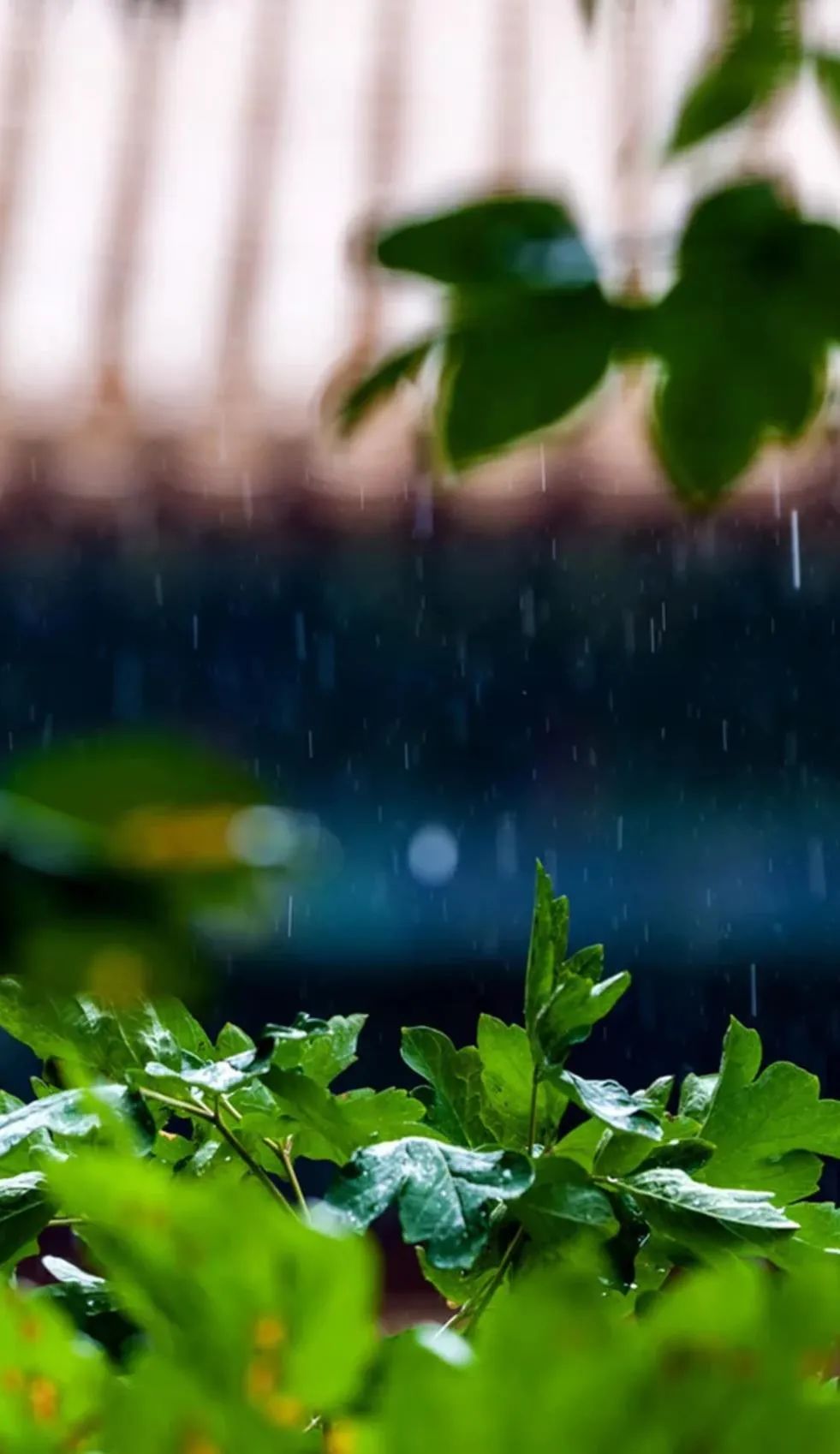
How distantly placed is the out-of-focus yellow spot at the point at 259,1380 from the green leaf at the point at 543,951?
0.26m

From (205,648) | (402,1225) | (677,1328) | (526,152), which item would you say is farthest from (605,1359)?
(526,152)

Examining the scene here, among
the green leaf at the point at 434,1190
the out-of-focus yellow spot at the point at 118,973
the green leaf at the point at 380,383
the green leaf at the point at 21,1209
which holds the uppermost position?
the green leaf at the point at 380,383

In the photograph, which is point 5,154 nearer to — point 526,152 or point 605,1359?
point 526,152

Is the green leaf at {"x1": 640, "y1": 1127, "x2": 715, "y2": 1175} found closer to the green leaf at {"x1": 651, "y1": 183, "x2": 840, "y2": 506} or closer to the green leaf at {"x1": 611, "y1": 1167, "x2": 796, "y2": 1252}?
the green leaf at {"x1": 611, "y1": 1167, "x2": 796, "y2": 1252}

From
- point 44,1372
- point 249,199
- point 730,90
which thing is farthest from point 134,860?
point 249,199

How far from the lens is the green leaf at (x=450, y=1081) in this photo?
0.53 m

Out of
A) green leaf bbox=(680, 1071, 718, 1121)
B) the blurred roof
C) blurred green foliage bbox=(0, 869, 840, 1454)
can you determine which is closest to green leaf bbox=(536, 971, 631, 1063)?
blurred green foliage bbox=(0, 869, 840, 1454)

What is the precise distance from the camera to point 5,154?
3.28 metres

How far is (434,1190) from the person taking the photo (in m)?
0.42

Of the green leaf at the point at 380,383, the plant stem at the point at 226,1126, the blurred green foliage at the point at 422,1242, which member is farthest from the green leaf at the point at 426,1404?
the plant stem at the point at 226,1126

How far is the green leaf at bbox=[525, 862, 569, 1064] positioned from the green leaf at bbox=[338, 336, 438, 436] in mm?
239

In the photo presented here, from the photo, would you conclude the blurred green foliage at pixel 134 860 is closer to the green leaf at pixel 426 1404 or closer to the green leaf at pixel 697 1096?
the green leaf at pixel 426 1404

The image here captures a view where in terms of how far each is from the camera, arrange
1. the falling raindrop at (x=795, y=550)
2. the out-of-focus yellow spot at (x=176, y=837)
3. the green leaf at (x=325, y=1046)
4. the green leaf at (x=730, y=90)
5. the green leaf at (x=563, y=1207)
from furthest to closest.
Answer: the falling raindrop at (x=795, y=550) → the green leaf at (x=325, y=1046) → the green leaf at (x=563, y=1207) → the green leaf at (x=730, y=90) → the out-of-focus yellow spot at (x=176, y=837)

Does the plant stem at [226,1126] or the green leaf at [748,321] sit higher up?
the green leaf at [748,321]
